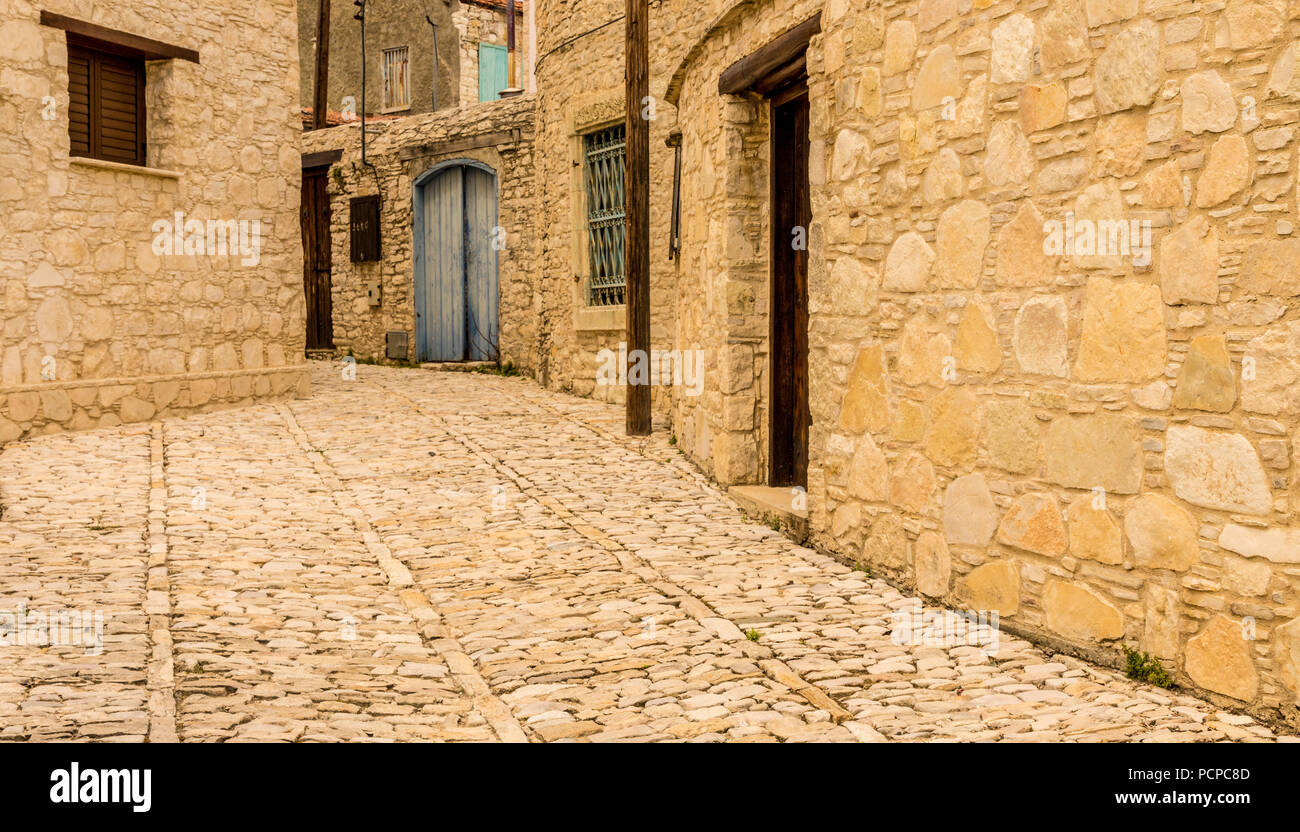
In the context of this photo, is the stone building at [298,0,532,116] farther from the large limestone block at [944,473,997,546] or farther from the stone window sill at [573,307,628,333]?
the large limestone block at [944,473,997,546]

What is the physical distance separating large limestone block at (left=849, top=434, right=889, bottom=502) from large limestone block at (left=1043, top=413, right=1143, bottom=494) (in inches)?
47.1

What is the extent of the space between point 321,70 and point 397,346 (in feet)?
22.1

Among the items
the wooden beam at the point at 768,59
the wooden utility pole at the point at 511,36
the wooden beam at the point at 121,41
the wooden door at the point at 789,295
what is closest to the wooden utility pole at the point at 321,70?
the wooden utility pole at the point at 511,36

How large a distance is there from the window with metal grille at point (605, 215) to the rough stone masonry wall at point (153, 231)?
310 cm

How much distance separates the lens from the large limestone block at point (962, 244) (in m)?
4.89

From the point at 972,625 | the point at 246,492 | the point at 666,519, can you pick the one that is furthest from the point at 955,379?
the point at 246,492

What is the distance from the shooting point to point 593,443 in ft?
32.3

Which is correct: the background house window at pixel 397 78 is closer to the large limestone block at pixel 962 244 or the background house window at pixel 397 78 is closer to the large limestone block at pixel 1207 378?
the large limestone block at pixel 962 244

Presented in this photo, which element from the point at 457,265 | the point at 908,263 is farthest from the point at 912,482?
the point at 457,265

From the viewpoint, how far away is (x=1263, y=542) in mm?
3643

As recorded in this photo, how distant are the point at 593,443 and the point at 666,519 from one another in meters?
2.82

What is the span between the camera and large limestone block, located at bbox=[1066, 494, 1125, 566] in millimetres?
4188
